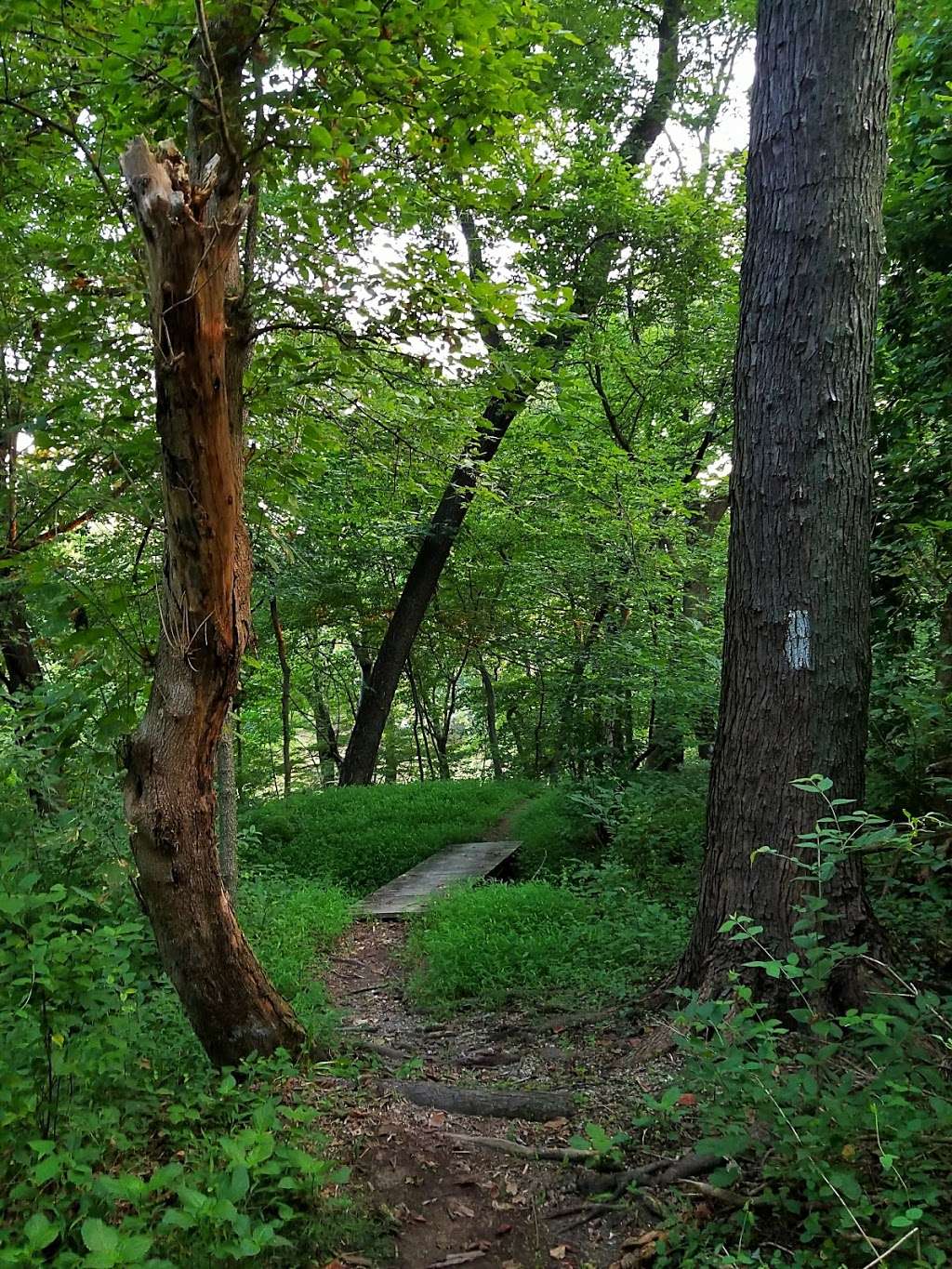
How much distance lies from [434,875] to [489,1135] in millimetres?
4739

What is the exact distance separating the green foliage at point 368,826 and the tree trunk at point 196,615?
186 inches

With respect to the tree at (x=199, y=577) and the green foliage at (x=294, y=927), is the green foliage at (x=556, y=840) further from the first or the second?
the tree at (x=199, y=577)

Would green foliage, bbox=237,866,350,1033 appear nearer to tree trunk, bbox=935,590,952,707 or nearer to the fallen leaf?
the fallen leaf

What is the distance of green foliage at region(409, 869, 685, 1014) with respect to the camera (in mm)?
4531

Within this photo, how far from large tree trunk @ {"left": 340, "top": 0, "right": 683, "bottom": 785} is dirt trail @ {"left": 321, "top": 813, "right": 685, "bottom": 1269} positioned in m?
5.05

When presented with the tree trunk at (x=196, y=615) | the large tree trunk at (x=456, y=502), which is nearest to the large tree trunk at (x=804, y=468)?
the tree trunk at (x=196, y=615)

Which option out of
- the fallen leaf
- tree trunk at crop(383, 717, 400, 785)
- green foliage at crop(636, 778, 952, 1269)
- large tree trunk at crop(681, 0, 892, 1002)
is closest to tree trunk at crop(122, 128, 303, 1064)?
the fallen leaf

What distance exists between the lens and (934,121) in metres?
4.77

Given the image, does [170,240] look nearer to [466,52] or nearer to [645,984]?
[466,52]

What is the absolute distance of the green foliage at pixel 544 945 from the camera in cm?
453

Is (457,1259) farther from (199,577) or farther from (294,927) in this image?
(294,927)

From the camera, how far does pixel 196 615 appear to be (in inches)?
123

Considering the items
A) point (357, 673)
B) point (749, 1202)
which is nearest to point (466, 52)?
point (749, 1202)

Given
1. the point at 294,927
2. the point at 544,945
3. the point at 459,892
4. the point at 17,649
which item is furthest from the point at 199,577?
the point at 17,649
